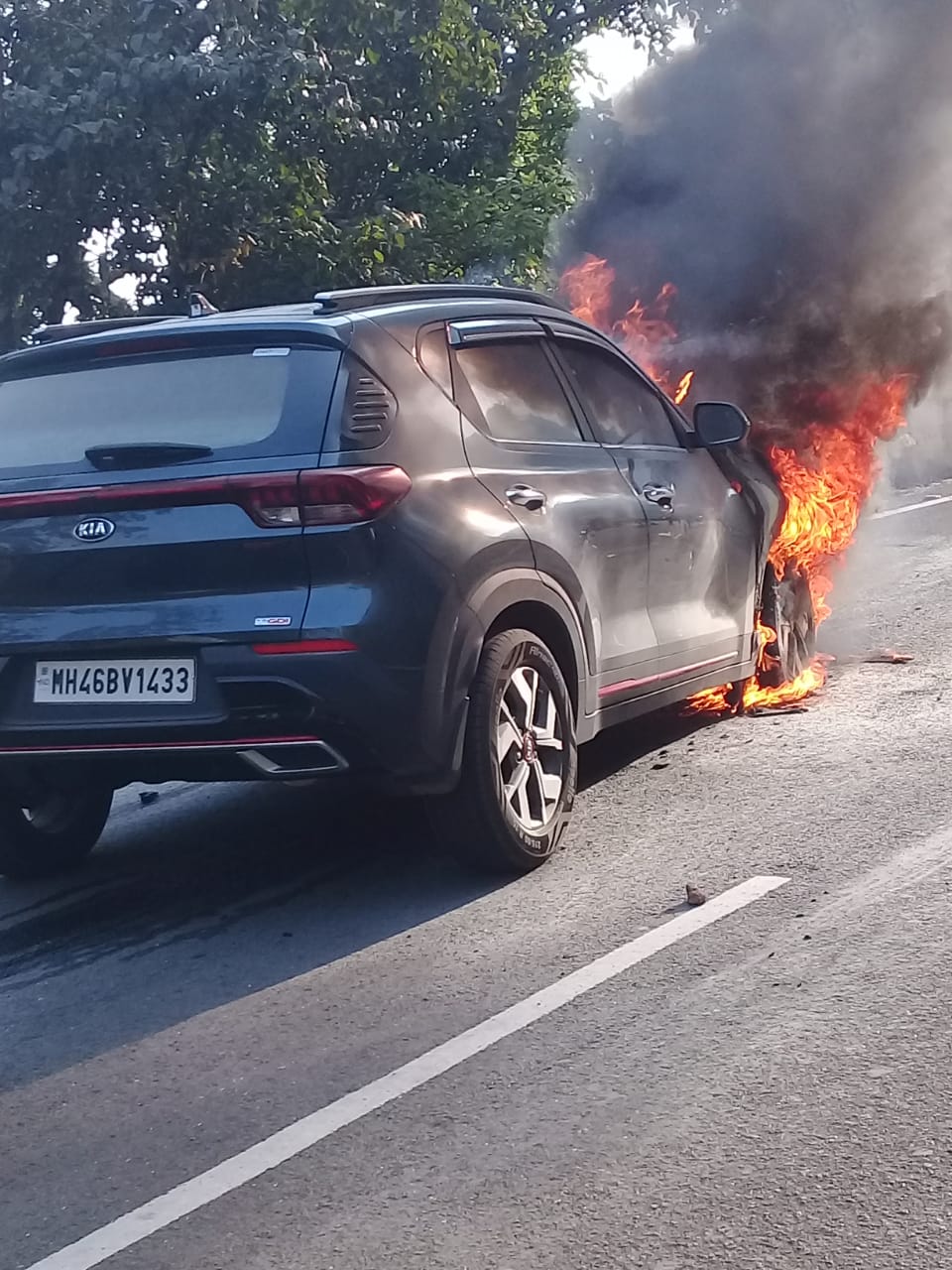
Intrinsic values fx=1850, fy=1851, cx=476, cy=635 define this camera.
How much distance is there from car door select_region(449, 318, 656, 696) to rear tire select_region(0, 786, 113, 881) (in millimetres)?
1829

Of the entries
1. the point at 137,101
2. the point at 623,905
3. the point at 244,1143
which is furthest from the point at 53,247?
the point at 244,1143

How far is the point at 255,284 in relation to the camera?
55.2 feet

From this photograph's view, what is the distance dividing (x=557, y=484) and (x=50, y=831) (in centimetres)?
222

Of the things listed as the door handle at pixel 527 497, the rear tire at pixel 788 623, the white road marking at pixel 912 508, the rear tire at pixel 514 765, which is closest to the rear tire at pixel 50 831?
the rear tire at pixel 514 765

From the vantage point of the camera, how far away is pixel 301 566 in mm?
5418

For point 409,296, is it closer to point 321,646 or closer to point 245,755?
point 321,646

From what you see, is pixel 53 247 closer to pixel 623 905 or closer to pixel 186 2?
pixel 186 2

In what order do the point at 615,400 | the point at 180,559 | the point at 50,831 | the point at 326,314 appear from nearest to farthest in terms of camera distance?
the point at 180,559
the point at 326,314
the point at 50,831
the point at 615,400

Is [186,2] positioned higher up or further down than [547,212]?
higher up

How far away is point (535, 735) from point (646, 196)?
24.9 feet

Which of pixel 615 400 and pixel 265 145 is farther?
pixel 265 145

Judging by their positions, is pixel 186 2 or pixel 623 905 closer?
pixel 623 905

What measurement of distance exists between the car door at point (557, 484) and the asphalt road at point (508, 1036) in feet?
Answer: 2.28

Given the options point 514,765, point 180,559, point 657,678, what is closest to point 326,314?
point 180,559
